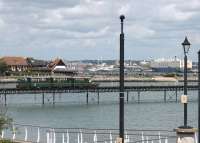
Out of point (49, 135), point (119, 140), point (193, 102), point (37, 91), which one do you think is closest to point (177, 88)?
point (193, 102)

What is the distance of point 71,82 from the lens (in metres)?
136

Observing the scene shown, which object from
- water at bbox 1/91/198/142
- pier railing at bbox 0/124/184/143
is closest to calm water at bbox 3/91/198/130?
water at bbox 1/91/198/142

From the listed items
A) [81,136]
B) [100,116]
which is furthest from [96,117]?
[81,136]

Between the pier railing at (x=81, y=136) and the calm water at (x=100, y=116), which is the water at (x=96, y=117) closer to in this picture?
the calm water at (x=100, y=116)

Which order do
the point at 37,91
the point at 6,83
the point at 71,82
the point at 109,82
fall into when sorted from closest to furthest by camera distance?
the point at 37,91
the point at 71,82
the point at 6,83
the point at 109,82

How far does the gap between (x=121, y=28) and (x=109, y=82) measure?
181m

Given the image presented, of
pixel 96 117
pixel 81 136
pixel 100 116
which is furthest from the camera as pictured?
pixel 100 116

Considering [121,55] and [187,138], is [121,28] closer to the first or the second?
[121,55]

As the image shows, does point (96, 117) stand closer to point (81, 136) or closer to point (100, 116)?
point (100, 116)

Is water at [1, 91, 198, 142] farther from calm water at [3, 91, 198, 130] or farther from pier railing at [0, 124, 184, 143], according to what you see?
pier railing at [0, 124, 184, 143]

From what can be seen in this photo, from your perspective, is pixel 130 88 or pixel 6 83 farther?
pixel 6 83

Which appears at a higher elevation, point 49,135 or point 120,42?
point 120,42

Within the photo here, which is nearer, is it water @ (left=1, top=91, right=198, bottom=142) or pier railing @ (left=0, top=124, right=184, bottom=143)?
pier railing @ (left=0, top=124, right=184, bottom=143)

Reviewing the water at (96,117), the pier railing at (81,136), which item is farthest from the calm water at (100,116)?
the pier railing at (81,136)
